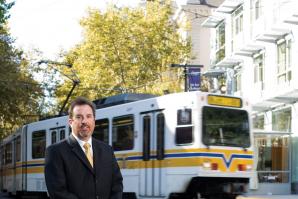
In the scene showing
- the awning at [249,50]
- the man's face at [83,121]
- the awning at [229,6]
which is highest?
the awning at [229,6]

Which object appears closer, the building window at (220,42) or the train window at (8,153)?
the train window at (8,153)

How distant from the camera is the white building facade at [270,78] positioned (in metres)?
29.9

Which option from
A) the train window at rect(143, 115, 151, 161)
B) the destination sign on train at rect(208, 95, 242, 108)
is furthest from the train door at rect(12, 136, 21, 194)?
the destination sign on train at rect(208, 95, 242, 108)

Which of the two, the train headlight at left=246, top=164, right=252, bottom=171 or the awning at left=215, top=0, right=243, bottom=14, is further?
the awning at left=215, top=0, right=243, bottom=14

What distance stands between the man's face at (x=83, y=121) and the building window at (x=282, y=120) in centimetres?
2751

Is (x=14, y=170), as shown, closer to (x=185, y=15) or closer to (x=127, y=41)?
(x=127, y=41)

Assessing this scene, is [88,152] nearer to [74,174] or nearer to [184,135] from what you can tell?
[74,174]

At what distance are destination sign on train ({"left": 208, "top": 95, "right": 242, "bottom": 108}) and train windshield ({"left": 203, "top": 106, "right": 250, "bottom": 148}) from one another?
15 cm

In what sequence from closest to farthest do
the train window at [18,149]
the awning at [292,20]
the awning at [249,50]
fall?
the train window at [18,149]
the awning at [292,20]
the awning at [249,50]

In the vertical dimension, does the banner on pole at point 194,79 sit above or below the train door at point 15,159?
above

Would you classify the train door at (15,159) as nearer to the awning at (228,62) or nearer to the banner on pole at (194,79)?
the banner on pole at (194,79)

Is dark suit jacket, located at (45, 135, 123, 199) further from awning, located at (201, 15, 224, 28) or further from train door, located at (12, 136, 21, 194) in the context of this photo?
awning, located at (201, 15, 224, 28)

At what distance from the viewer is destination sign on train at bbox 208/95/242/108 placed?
56.2 ft

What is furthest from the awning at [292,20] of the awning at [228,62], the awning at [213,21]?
the awning at [213,21]
